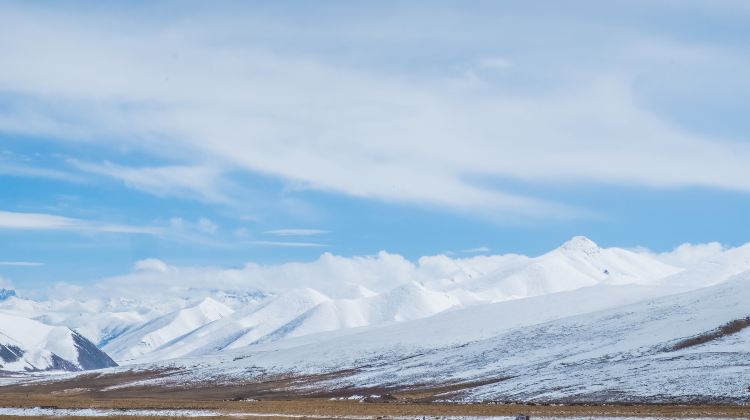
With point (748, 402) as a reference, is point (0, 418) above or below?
above

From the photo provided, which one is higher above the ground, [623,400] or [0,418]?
[0,418]

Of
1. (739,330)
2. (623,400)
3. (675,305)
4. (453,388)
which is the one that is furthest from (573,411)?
(675,305)

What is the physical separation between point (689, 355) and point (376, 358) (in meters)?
98.3

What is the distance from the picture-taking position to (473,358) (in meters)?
162

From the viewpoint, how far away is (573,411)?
69.6 metres

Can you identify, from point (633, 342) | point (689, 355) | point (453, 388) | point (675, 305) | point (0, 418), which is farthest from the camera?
point (675, 305)

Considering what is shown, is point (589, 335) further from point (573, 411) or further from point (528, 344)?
point (573, 411)

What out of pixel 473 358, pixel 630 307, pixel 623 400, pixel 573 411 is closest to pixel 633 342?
pixel 473 358

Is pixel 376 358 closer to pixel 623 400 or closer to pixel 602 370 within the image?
pixel 602 370

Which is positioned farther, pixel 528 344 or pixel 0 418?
pixel 528 344

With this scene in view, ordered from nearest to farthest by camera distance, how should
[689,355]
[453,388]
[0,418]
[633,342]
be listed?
[0,418]
[689,355]
[453,388]
[633,342]

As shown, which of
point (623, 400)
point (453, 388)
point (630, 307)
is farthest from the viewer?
point (630, 307)

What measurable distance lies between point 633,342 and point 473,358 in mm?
32837

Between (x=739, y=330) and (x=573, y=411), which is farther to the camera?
(x=739, y=330)
